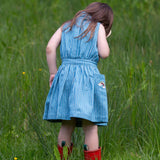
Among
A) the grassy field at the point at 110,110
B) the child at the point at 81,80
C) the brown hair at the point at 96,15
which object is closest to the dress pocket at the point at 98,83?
the child at the point at 81,80

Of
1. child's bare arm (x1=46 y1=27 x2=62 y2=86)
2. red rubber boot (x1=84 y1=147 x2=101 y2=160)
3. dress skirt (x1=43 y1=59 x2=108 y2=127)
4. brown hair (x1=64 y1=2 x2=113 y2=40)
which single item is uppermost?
brown hair (x1=64 y1=2 x2=113 y2=40)

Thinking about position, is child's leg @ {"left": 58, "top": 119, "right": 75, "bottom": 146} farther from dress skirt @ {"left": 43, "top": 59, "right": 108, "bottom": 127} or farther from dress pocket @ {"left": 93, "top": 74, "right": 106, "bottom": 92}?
dress pocket @ {"left": 93, "top": 74, "right": 106, "bottom": 92}

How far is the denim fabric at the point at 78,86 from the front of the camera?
2.36 metres

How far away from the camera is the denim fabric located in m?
2.36

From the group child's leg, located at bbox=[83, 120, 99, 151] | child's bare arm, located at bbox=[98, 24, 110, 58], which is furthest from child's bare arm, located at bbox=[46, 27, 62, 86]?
child's leg, located at bbox=[83, 120, 99, 151]

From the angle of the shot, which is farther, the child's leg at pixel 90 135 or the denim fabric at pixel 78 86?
the child's leg at pixel 90 135

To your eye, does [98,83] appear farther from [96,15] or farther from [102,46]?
[96,15]

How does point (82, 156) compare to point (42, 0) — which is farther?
point (42, 0)

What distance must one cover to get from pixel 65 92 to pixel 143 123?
992mm

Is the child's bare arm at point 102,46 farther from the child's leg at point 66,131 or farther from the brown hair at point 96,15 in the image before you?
the child's leg at point 66,131

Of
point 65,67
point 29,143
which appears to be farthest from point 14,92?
point 65,67

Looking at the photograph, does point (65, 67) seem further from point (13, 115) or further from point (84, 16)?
point (13, 115)

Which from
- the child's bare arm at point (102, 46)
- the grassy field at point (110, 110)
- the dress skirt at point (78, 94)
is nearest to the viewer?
the dress skirt at point (78, 94)

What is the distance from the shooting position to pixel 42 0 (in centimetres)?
745
